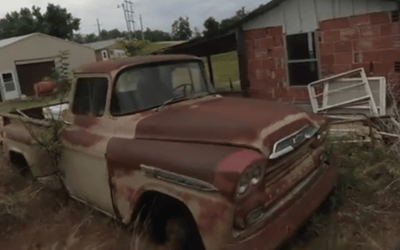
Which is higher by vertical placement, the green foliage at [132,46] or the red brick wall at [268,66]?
the green foliage at [132,46]

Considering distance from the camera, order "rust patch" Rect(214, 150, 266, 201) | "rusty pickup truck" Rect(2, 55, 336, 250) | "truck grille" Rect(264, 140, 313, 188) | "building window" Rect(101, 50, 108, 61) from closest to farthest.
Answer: "rust patch" Rect(214, 150, 266, 201) < "rusty pickup truck" Rect(2, 55, 336, 250) < "truck grille" Rect(264, 140, 313, 188) < "building window" Rect(101, 50, 108, 61)

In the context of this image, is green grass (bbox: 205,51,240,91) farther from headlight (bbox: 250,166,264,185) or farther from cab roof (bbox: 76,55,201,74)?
headlight (bbox: 250,166,264,185)

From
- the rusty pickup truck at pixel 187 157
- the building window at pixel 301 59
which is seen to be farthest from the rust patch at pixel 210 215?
the building window at pixel 301 59

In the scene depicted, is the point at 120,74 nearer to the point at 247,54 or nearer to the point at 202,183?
the point at 202,183

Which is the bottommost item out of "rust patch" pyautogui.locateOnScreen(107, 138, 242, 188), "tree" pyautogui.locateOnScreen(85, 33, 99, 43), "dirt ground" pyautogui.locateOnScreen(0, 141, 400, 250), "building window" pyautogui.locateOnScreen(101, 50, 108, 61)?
"dirt ground" pyautogui.locateOnScreen(0, 141, 400, 250)

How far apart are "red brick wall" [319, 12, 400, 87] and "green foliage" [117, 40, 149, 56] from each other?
779 cm

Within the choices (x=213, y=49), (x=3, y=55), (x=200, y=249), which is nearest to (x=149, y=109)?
(x=200, y=249)

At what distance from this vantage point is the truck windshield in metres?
3.47

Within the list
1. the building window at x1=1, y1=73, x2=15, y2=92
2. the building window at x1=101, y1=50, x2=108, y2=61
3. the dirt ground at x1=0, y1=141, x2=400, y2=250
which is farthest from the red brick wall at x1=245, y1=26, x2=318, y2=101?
the building window at x1=101, y1=50, x2=108, y2=61

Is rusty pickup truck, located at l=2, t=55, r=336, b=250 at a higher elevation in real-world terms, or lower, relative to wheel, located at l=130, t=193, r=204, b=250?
higher

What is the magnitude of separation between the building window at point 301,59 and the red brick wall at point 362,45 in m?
0.32

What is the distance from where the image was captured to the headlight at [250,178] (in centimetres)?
240

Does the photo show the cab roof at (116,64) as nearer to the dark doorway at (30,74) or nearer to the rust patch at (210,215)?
the rust patch at (210,215)

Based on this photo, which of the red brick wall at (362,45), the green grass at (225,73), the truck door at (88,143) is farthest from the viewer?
the green grass at (225,73)
